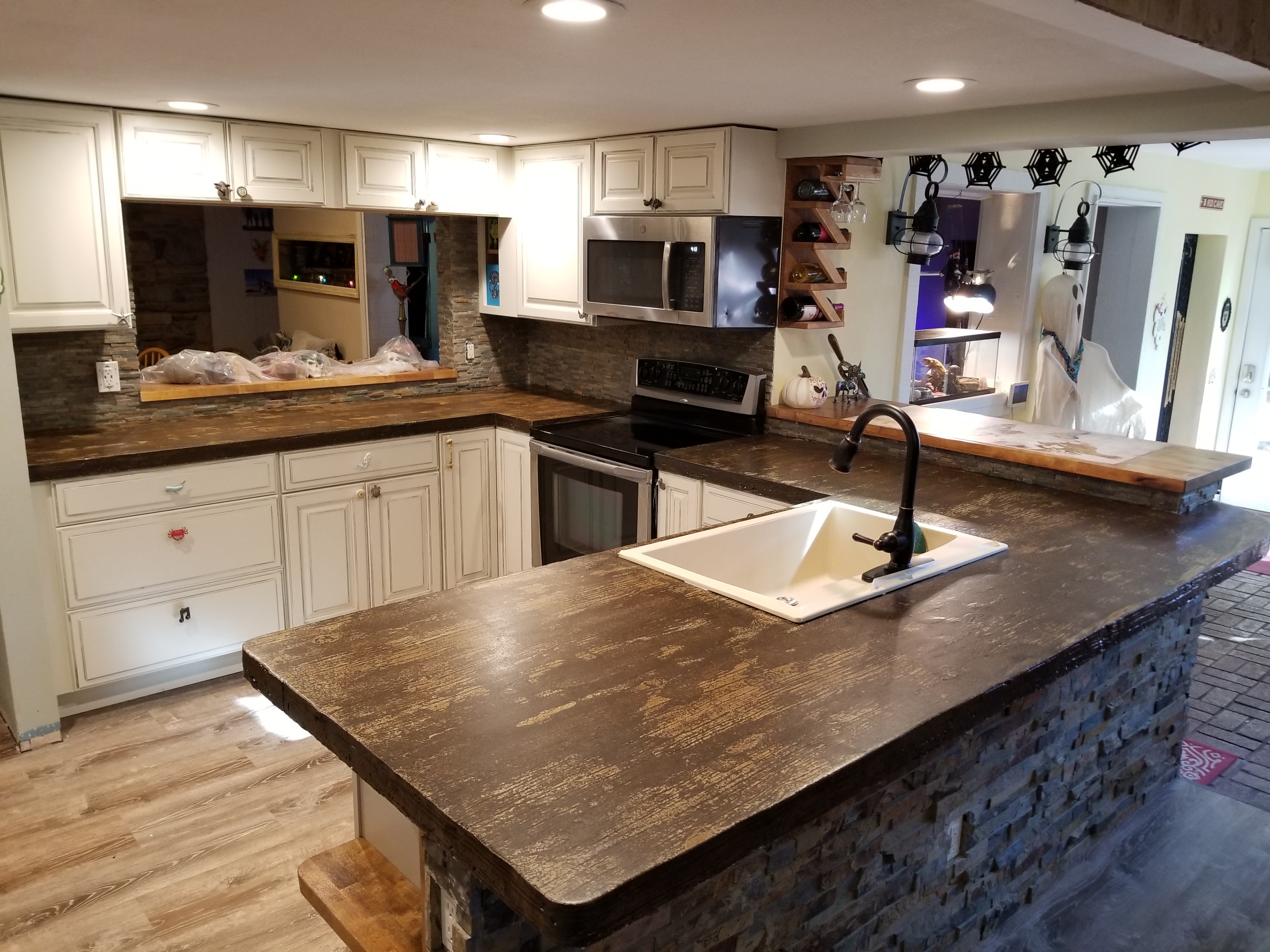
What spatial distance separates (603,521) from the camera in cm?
365

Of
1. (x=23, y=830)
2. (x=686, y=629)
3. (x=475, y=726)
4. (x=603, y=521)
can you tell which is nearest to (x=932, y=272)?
(x=603, y=521)

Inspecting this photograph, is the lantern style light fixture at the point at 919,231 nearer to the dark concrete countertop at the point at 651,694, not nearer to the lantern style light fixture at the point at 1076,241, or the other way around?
the lantern style light fixture at the point at 1076,241

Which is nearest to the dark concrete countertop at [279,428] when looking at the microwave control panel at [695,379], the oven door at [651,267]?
the microwave control panel at [695,379]

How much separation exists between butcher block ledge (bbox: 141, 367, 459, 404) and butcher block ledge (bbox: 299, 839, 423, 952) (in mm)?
2609

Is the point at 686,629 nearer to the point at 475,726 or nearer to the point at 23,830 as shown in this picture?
the point at 475,726

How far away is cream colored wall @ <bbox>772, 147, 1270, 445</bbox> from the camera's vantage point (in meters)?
3.74

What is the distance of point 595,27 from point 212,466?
2.22 metres

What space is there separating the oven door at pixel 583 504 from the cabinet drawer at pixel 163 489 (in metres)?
1.03

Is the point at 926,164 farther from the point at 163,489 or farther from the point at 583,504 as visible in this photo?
the point at 163,489

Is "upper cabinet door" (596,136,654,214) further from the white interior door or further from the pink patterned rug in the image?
the white interior door

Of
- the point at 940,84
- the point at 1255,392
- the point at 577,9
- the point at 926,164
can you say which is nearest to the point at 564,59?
the point at 577,9

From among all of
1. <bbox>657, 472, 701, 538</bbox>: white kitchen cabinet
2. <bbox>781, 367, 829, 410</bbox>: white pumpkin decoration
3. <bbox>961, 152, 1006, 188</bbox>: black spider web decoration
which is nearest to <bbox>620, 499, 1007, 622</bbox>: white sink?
<bbox>657, 472, 701, 538</bbox>: white kitchen cabinet

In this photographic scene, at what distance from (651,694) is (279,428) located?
261 cm

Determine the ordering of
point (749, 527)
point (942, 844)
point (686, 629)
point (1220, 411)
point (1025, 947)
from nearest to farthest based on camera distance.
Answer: point (686, 629) < point (942, 844) < point (1025, 947) < point (749, 527) < point (1220, 411)
